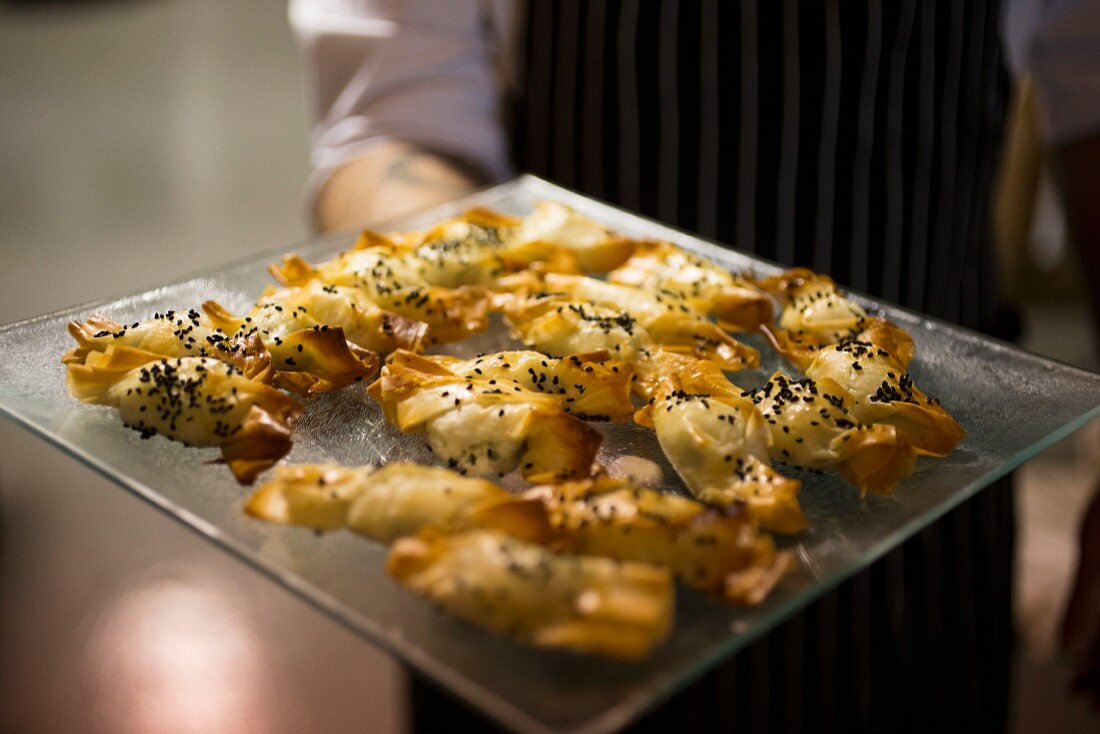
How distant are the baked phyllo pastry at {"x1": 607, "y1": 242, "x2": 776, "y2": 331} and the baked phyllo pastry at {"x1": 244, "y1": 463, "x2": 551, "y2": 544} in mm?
421

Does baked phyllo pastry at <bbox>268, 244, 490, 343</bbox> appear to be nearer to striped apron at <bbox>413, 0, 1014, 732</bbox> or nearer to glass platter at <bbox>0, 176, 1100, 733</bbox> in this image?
glass platter at <bbox>0, 176, 1100, 733</bbox>

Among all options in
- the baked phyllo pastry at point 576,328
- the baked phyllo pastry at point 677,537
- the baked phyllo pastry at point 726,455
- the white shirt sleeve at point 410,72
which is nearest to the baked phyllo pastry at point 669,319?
the baked phyllo pastry at point 576,328

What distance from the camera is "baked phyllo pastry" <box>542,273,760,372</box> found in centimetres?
110

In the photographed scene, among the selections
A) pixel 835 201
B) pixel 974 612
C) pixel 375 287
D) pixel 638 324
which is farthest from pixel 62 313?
pixel 974 612

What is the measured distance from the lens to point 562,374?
Answer: 1008mm

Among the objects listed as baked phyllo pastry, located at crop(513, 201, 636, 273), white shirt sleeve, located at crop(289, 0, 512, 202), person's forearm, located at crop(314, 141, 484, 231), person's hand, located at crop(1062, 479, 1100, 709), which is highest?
white shirt sleeve, located at crop(289, 0, 512, 202)

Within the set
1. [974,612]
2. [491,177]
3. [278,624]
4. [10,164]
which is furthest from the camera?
[10,164]

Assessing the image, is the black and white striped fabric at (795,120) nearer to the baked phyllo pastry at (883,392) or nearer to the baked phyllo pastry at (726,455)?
the baked phyllo pastry at (883,392)

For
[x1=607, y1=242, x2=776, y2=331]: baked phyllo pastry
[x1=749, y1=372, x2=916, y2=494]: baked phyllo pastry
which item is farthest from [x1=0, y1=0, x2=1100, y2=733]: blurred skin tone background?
[x1=749, y1=372, x2=916, y2=494]: baked phyllo pastry

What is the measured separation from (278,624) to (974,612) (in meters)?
1.09

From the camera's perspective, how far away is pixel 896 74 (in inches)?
56.6

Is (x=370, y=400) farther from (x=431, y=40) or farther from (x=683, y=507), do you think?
(x=431, y=40)

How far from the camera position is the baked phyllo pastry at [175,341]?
3.26 feet

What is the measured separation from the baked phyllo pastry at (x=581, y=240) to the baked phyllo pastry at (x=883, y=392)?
268 millimetres
